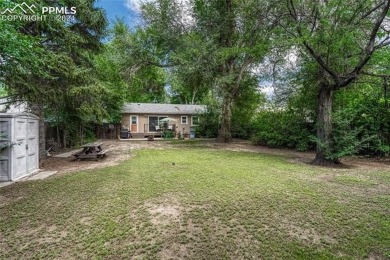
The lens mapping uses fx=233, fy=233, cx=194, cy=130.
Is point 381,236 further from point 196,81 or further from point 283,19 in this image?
point 196,81

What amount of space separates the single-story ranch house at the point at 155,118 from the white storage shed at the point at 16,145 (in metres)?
14.4

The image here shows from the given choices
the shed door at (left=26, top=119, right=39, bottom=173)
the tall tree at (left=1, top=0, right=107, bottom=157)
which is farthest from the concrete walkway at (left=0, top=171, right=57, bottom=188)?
the tall tree at (left=1, top=0, right=107, bottom=157)

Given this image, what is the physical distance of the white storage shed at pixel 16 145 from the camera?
586 cm

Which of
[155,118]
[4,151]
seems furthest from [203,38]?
[4,151]

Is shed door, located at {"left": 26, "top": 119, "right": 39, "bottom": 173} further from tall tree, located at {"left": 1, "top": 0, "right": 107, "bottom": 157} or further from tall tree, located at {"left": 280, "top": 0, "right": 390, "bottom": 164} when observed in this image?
tall tree, located at {"left": 280, "top": 0, "right": 390, "bottom": 164}

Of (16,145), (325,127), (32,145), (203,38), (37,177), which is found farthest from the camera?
(203,38)

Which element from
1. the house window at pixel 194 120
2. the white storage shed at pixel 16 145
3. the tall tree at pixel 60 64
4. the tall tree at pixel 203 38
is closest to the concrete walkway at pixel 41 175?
the white storage shed at pixel 16 145

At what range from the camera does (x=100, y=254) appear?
2.96 metres

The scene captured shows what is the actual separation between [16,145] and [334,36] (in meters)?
9.58

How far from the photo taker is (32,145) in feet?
23.1

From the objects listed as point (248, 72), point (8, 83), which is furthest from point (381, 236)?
point (248, 72)

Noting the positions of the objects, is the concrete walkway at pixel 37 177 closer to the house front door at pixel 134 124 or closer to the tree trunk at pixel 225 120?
the tree trunk at pixel 225 120

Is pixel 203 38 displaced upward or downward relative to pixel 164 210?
upward

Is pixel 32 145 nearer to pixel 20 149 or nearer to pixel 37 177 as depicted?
pixel 20 149
